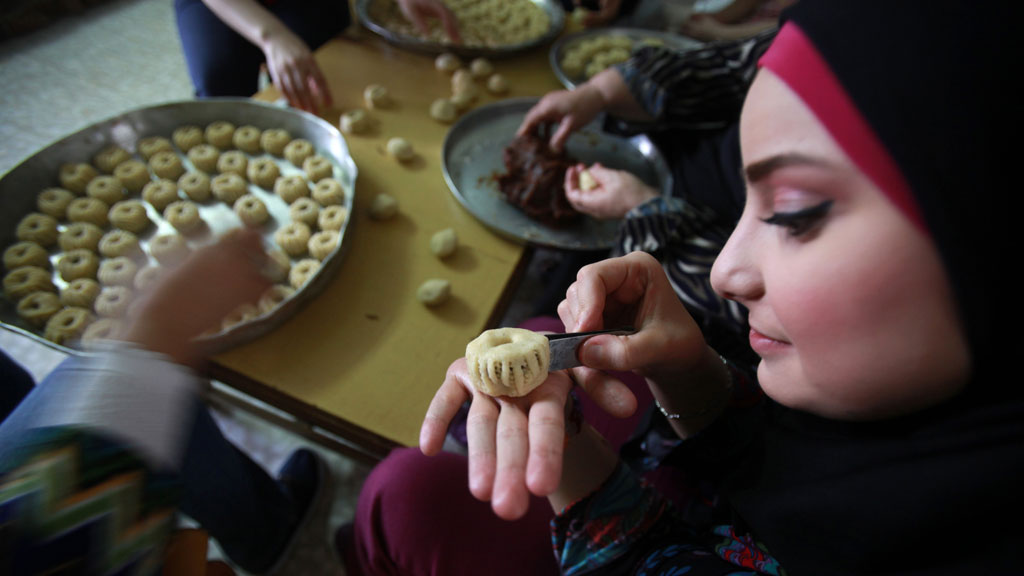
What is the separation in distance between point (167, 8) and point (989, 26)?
15.1 ft

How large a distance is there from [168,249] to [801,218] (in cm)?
139

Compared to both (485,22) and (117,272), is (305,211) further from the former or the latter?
(485,22)

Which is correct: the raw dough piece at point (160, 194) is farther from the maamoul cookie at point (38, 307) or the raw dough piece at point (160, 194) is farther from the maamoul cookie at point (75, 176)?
the maamoul cookie at point (38, 307)

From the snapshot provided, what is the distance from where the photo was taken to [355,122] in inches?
58.6

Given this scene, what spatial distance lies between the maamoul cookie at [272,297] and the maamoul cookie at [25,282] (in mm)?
511

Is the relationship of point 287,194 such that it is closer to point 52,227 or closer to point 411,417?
point 52,227

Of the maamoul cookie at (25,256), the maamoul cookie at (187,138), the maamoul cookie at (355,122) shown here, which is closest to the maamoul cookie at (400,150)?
the maamoul cookie at (355,122)

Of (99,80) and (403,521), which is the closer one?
(403,521)

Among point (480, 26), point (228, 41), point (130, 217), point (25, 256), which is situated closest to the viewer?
point (25, 256)

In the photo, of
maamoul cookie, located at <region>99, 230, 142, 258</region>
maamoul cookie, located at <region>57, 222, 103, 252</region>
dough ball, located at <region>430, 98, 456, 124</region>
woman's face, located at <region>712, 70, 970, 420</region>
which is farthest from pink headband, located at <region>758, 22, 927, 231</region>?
maamoul cookie, located at <region>57, 222, 103, 252</region>

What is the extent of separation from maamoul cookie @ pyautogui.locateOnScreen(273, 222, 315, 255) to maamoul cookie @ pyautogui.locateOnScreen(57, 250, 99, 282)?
0.45 metres

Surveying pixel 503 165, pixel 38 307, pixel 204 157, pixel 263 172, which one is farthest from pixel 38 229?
pixel 503 165

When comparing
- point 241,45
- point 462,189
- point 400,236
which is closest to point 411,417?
point 400,236

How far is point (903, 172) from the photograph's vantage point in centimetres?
37
